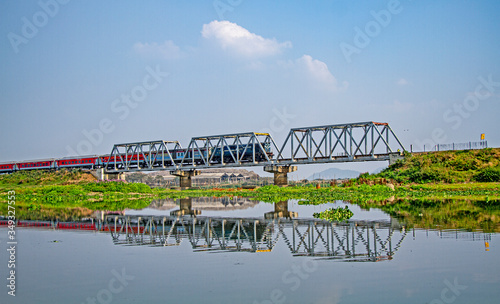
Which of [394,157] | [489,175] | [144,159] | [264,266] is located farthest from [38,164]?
[264,266]

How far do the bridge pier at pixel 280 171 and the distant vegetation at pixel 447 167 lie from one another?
1189cm

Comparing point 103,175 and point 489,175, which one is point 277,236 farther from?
point 103,175

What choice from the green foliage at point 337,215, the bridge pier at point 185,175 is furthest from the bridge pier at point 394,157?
the green foliage at point 337,215

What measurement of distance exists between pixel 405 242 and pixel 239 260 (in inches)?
230

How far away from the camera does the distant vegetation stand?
46781 millimetres

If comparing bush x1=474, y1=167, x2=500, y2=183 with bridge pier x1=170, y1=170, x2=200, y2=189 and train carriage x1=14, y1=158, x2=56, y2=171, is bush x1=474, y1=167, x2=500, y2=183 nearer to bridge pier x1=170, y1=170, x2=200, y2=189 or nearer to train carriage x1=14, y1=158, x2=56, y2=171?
bridge pier x1=170, y1=170, x2=200, y2=189

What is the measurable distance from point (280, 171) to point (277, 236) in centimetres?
4639

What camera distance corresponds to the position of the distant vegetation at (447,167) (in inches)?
1842

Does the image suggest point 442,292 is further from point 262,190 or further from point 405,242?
point 262,190

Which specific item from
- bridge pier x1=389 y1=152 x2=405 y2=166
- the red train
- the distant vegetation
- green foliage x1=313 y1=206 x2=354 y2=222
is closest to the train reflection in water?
green foliage x1=313 y1=206 x2=354 y2=222

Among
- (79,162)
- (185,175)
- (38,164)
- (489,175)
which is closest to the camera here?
(489,175)

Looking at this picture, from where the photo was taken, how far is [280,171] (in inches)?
2544

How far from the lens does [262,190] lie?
61875 mm

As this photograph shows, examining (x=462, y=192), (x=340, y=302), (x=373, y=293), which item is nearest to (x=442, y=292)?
(x=373, y=293)
